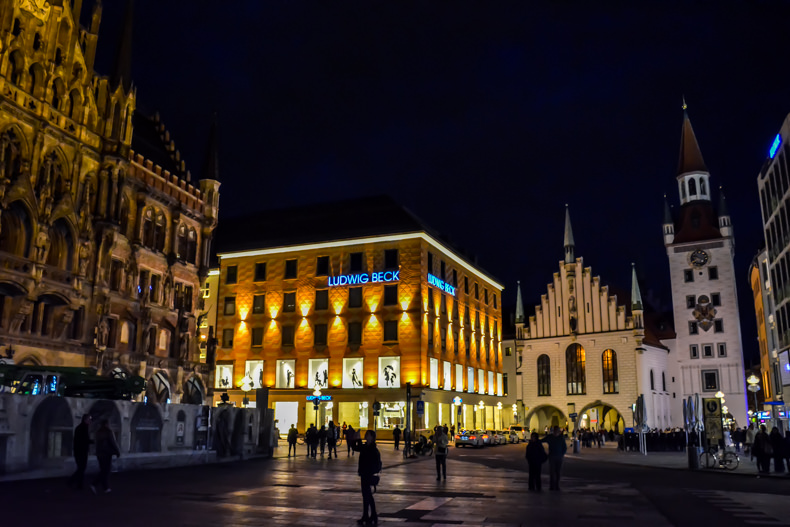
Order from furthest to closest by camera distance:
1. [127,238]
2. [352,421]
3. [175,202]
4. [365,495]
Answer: [352,421]
[175,202]
[127,238]
[365,495]

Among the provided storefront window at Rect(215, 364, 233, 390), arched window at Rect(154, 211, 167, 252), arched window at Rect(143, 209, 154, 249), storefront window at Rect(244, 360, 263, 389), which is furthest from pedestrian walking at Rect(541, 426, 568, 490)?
storefront window at Rect(215, 364, 233, 390)

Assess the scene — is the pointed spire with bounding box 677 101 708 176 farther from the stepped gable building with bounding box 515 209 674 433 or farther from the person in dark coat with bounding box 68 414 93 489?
the person in dark coat with bounding box 68 414 93 489

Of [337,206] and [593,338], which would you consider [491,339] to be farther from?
[337,206]

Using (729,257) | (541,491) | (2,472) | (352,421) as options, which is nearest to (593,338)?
(729,257)

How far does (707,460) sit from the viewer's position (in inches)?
1097

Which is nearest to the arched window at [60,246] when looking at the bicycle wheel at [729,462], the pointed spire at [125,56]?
the pointed spire at [125,56]

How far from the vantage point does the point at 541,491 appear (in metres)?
18.5

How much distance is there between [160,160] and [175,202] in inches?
153

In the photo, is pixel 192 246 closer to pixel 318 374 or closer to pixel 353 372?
pixel 318 374

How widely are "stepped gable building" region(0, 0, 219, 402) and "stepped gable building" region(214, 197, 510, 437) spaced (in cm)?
1479

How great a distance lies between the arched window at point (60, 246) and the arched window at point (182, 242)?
448 inches

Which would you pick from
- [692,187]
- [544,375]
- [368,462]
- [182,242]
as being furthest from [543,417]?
[368,462]

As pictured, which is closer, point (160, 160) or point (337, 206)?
point (160, 160)

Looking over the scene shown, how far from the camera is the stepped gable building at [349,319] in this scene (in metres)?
59.2
